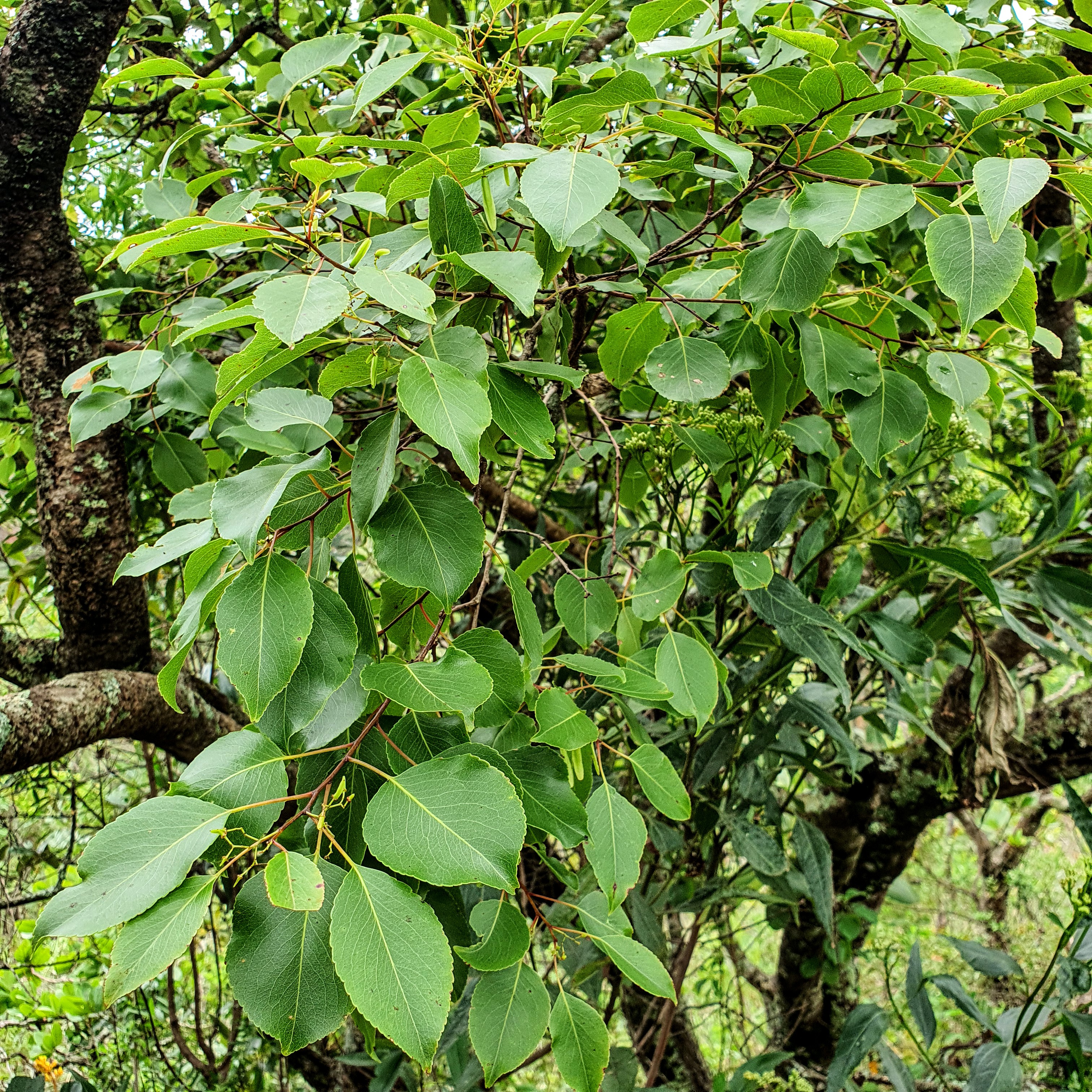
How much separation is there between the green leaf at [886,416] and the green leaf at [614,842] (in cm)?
36

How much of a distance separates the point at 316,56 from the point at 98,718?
2.55 ft

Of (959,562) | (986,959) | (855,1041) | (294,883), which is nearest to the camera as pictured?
(294,883)

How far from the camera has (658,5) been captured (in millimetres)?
597

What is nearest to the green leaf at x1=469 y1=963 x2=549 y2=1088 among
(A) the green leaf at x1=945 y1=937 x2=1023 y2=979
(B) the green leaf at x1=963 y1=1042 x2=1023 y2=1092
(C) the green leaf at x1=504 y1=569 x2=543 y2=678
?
(C) the green leaf at x1=504 y1=569 x2=543 y2=678

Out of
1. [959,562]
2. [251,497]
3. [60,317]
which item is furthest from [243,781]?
[60,317]

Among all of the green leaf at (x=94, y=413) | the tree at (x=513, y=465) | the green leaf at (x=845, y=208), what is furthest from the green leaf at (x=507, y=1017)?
the green leaf at (x=94, y=413)

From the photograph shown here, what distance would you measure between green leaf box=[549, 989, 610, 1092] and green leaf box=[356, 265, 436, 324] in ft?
1.64

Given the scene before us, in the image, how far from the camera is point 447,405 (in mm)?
452

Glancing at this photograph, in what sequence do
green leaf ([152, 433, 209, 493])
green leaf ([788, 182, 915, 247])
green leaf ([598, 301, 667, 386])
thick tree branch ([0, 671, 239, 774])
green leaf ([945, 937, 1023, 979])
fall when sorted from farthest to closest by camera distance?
green leaf ([945, 937, 1023, 979])
green leaf ([152, 433, 209, 493])
thick tree branch ([0, 671, 239, 774])
green leaf ([598, 301, 667, 386])
green leaf ([788, 182, 915, 247])

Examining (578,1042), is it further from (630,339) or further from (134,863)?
(630,339)

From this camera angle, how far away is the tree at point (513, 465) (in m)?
0.46

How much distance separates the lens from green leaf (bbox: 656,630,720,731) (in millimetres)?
637

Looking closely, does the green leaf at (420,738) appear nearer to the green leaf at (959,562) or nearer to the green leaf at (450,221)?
the green leaf at (450,221)

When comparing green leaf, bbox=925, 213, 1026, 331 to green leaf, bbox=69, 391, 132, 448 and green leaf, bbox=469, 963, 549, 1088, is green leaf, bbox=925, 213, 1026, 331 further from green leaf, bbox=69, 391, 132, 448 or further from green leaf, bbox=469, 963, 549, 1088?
green leaf, bbox=69, 391, 132, 448
